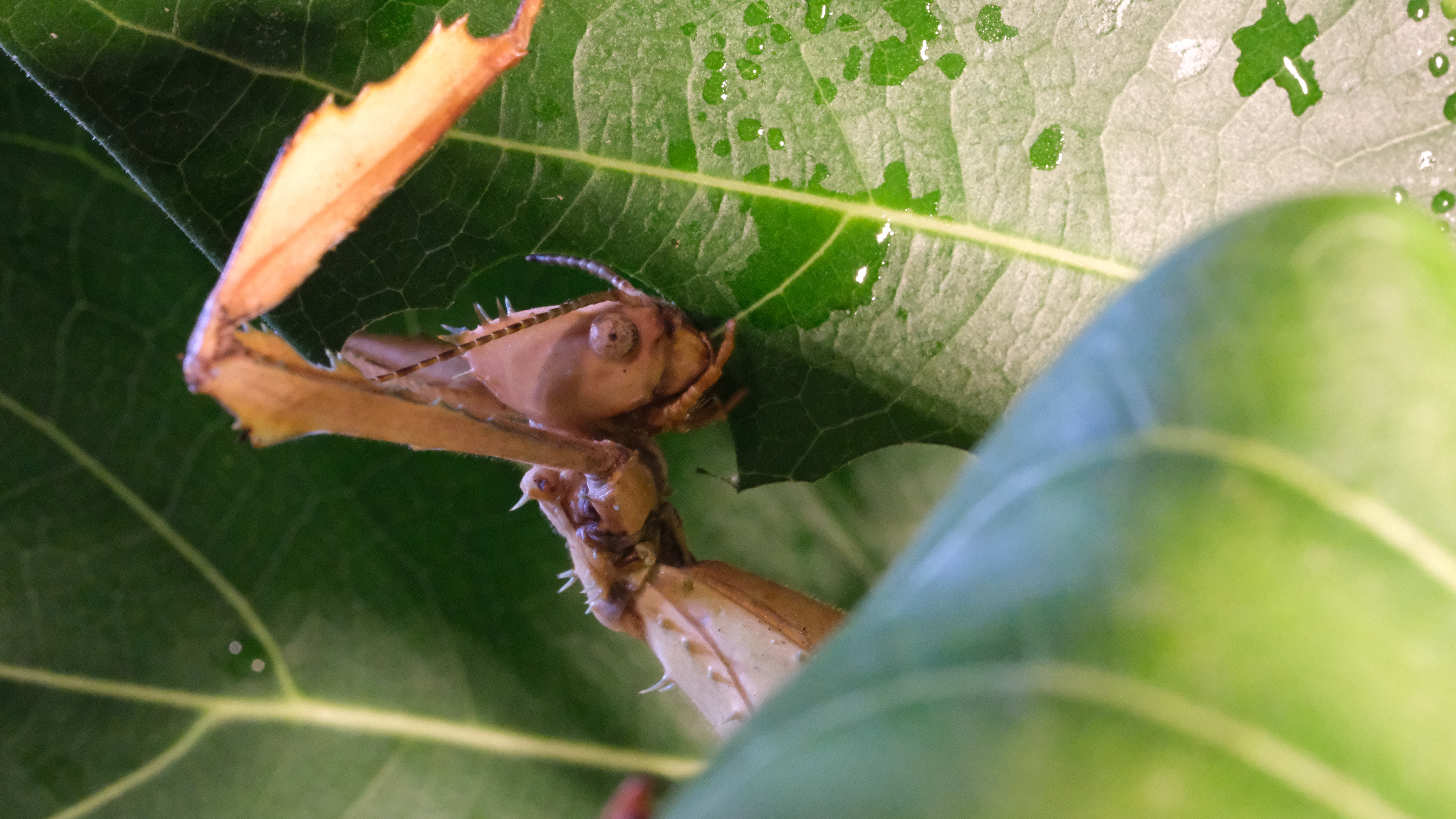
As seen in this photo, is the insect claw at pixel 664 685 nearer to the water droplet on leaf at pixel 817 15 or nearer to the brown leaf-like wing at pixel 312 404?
the brown leaf-like wing at pixel 312 404

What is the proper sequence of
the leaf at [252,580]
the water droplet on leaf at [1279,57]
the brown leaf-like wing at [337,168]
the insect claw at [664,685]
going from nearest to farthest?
the brown leaf-like wing at [337,168], the water droplet on leaf at [1279,57], the insect claw at [664,685], the leaf at [252,580]

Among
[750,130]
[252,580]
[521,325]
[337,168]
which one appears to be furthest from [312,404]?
[252,580]

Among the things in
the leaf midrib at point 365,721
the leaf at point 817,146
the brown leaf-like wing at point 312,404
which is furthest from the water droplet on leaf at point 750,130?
the leaf midrib at point 365,721

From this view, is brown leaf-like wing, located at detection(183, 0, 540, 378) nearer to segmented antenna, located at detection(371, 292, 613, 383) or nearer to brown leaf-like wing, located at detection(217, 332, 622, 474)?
brown leaf-like wing, located at detection(217, 332, 622, 474)

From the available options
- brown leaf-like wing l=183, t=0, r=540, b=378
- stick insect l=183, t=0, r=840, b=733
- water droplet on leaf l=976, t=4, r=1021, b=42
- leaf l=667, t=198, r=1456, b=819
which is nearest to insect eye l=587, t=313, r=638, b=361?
stick insect l=183, t=0, r=840, b=733

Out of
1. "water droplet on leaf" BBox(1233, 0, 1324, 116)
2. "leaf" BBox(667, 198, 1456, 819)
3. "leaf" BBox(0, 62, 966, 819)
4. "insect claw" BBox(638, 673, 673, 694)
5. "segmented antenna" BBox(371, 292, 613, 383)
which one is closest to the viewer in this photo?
"leaf" BBox(667, 198, 1456, 819)

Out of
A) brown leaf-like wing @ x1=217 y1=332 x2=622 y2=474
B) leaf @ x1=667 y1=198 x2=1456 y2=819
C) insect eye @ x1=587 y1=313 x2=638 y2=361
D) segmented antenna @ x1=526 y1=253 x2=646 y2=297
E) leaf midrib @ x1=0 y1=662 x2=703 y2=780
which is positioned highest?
segmented antenna @ x1=526 y1=253 x2=646 y2=297

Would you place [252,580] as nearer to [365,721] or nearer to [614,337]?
[365,721]
